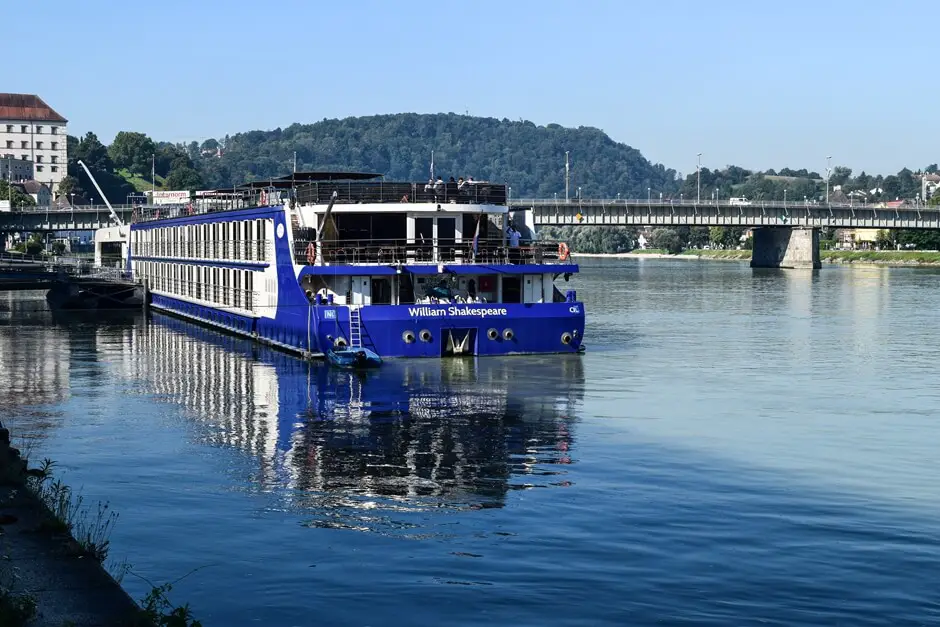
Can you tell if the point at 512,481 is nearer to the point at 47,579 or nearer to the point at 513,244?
the point at 47,579

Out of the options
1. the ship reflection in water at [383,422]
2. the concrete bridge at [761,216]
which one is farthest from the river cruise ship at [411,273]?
the concrete bridge at [761,216]

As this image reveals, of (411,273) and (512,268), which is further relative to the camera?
(512,268)

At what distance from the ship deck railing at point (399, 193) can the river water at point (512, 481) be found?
7.11 m

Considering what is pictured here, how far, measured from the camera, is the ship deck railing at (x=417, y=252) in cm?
5119

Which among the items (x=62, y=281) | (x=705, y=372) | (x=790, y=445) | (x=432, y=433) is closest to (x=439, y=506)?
(x=432, y=433)

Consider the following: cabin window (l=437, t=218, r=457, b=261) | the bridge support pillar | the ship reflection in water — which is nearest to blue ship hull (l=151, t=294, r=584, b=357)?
the ship reflection in water

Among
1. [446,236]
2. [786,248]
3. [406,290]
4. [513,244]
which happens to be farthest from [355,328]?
[786,248]

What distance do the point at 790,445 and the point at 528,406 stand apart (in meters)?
9.15

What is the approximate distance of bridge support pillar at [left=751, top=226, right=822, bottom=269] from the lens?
184250mm

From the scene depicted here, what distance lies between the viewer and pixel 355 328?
162ft

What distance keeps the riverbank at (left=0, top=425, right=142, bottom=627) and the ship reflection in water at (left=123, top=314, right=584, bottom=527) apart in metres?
6.39

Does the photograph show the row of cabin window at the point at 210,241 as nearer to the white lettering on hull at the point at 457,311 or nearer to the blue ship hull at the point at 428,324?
the blue ship hull at the point at 428,324

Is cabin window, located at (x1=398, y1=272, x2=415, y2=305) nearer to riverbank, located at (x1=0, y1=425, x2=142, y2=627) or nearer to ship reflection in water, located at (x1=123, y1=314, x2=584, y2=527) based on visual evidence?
ship reflection in water, located at (x1=123, y1=314, x2=584, y2=527)

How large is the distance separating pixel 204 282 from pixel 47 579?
5842 centimetres
